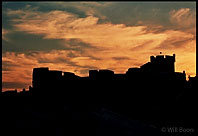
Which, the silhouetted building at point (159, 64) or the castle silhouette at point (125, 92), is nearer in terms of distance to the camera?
the castle silhouette at point (125, 92)

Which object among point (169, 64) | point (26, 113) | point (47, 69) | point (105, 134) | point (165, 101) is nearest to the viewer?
point (105, 134)

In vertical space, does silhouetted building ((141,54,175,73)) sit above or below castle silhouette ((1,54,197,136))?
above

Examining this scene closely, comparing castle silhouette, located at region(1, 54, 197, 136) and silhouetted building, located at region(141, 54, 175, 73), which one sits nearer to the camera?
castle silhouette, located at region(1, 54, 197, 136)

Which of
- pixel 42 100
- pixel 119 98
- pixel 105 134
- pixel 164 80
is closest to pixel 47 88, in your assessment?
pixel 42 100

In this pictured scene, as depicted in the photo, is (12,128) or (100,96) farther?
(100,96)

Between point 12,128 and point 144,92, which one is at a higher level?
point 144,92

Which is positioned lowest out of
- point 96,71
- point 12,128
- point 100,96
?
point 12,128

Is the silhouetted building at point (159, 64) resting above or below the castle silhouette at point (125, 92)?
above

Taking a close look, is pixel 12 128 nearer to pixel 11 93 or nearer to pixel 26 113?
pixel 26 113

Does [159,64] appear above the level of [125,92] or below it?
above

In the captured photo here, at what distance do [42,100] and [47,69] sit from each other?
283 centimetres

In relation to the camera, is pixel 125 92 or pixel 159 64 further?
pixel 159 64

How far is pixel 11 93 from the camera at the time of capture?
25.3 meters

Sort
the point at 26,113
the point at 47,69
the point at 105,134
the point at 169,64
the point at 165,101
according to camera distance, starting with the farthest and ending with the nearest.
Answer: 1. the point at 169,64
2. the point at 47,69
3. the point at 165,101
4. the point at 26,113
5. the point at 105,134
